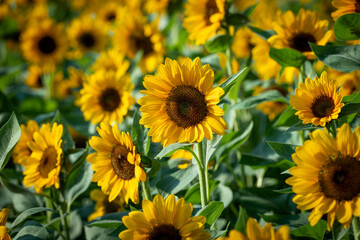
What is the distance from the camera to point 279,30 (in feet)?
4.09

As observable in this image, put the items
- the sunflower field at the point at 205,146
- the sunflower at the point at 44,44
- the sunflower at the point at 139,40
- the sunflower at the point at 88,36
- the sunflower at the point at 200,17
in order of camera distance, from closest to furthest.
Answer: the sunflower field at the point at 205,146
the sunflower at the point at 200,17
the sunflower at the point at 139,40
the sunflower at the point at 44,44
the sunflower at the point at 88,36

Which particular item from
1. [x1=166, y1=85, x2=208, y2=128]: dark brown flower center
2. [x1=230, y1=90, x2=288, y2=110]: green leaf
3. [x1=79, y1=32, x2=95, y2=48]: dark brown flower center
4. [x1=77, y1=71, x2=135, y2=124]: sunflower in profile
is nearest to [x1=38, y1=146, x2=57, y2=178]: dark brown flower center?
[x1=77, y1=71, x2=135, y2=124]: sunflower in profile

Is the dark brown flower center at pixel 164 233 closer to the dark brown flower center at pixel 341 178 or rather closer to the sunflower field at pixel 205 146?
the sunflower field at pixel 205 146

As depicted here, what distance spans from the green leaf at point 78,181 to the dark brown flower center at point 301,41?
2.50 feet

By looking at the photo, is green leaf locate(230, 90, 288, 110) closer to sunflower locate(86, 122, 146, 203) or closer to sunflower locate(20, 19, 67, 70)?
sunflower locate(86, 122, 146, 203)

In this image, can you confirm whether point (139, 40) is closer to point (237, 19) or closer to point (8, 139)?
point (237, 19)

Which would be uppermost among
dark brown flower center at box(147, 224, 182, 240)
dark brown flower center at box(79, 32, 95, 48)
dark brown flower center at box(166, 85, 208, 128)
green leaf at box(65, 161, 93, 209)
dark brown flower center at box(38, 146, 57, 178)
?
dark brown flower center at box(166, 85, 208, 128)

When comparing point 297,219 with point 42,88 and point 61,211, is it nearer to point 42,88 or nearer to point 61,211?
point 61,211

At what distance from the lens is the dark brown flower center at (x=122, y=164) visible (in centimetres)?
102

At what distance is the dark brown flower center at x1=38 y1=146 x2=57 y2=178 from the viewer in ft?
3.82

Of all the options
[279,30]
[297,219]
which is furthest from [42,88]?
[297,219]

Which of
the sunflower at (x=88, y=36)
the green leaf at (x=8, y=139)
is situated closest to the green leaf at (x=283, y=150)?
the green leaf at (x=8, y=139)

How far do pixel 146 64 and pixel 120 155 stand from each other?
1.03 metres

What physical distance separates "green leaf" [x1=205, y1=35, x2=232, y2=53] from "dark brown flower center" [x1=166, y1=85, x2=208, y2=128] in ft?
1.38
